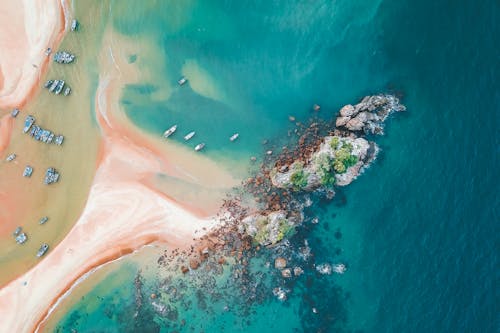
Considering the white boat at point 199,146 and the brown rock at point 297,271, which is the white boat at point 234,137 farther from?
the brown rock at point 297,271

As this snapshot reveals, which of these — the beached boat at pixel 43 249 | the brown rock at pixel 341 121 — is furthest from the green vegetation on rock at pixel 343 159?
the beached boat at pixel 43 249

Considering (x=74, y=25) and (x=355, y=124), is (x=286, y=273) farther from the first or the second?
(x=74, y=25)

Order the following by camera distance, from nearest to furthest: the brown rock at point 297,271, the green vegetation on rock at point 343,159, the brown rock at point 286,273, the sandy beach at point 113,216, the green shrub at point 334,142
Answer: the green vegetation on rock at point 343,159 → the green shrub at point 334,142 → the brown rock at point 286,273 → the brown rock at point 297,271 → the sandy beach at point 113,216

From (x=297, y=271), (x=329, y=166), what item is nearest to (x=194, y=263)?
(x=297, y=271)

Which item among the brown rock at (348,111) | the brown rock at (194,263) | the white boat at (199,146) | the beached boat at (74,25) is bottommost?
the brown rock at (194,263)

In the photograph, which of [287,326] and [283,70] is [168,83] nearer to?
[283,70]

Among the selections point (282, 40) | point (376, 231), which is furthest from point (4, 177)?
point (376, 231)
